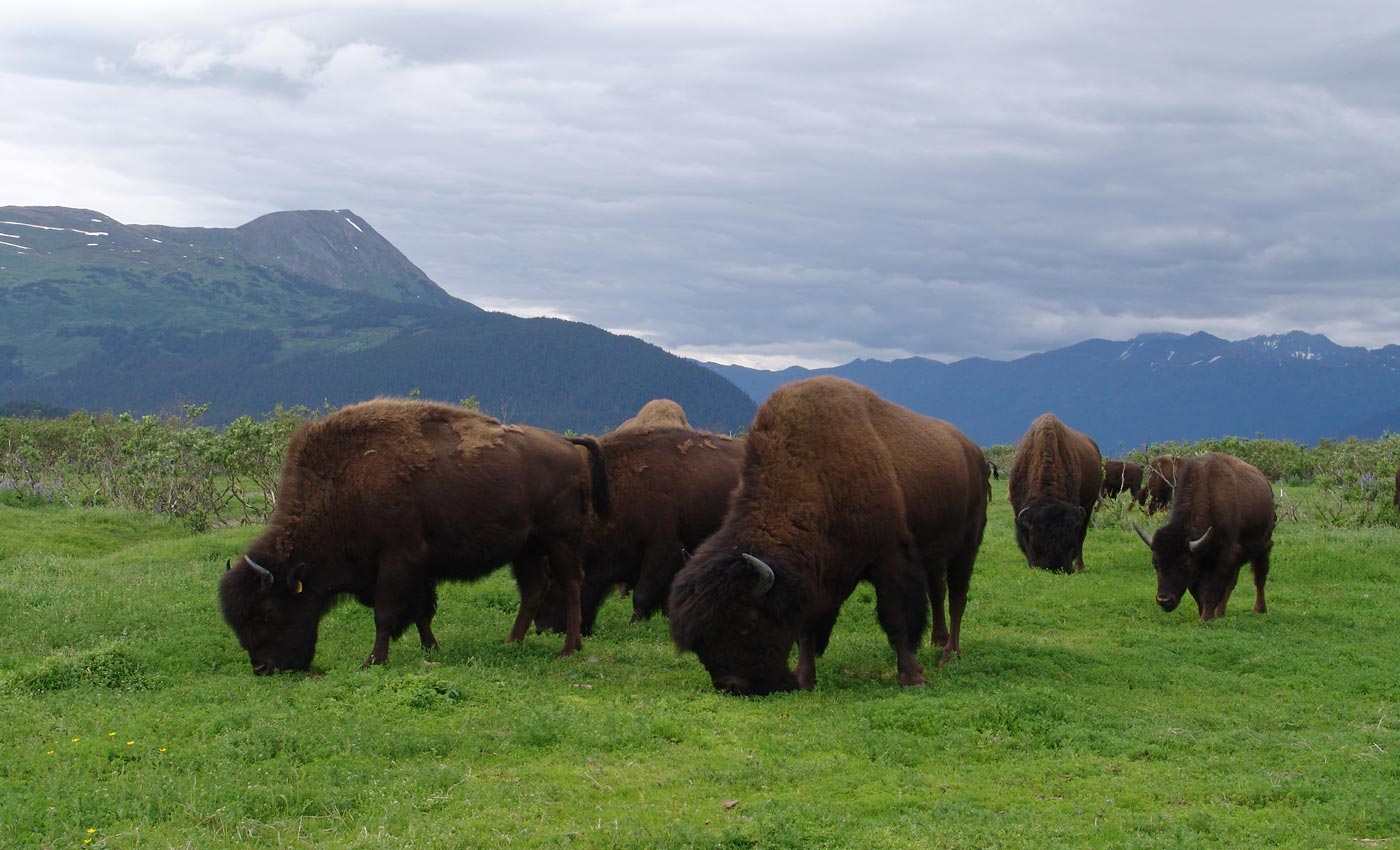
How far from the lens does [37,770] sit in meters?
8.02

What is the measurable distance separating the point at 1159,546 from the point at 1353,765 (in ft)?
28.3

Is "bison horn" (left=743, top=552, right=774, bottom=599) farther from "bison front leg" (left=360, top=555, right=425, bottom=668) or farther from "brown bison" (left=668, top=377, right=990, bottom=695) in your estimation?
"bison front leg" (left=360, top=555, right=425, bottom=668)

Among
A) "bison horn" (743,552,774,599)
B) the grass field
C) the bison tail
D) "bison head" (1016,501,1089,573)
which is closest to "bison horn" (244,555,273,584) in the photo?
the grass field

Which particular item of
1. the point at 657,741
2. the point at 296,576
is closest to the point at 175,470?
the point at 296,576

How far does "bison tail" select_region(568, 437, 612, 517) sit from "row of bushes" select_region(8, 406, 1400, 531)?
391 inches

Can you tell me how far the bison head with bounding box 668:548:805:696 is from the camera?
10.5 m

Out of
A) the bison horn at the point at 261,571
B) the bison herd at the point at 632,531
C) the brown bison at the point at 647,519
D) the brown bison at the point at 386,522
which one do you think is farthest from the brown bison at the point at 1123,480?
the bison horn at the point at 261,571

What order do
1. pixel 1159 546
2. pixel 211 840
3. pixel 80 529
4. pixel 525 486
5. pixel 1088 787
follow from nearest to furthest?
pixel 211 840 → pixel 1088 787 → pixel 525 486 → pixel 1159 546 → pixel 80 529

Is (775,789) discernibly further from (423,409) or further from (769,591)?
(423,409)

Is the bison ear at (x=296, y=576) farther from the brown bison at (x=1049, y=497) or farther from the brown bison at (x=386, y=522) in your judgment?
the brown bison at (x=1049, y=497)

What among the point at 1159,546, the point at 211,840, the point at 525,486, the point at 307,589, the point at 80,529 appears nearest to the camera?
the point at 211,840

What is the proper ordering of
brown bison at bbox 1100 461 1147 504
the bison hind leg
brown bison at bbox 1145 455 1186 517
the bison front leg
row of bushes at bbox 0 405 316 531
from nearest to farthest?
1. the bison front leg
2. the bison hind leg
3. row of bushes at bbox 0 405 316 531
4. brown bison at bbox 1145 455 1186 517
5. brown bison at bbox 1100 461 1147 504

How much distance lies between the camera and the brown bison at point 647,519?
48.2 feet

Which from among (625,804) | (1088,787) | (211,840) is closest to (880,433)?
(1088,787)
